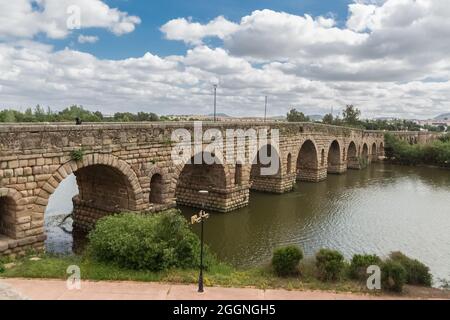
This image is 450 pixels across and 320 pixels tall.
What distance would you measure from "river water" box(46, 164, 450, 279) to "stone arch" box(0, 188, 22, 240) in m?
3.12

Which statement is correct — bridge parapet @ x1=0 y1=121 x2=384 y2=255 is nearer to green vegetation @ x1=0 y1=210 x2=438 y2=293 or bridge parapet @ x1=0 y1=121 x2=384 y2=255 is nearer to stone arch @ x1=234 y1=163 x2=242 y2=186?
stone arch @ x1=234 y1=163 x2=242 y2=186

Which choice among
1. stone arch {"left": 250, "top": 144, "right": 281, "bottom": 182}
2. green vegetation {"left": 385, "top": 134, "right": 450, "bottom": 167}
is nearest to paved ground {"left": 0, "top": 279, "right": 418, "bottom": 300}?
stone arch {"left": 250, "top": 144, "right": 281, "bottom": 182}

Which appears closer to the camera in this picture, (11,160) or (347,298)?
(347,298)

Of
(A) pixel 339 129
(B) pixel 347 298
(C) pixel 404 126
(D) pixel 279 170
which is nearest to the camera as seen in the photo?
(B) pixel 347 298

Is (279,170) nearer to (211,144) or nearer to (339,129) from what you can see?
(211,144)

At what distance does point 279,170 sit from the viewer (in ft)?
93.5

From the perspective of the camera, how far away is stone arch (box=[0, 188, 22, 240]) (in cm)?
1234

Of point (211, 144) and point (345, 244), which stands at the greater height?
point (211, 144)

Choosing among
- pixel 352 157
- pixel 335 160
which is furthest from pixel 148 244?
pixel 352 157

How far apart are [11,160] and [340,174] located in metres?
33.8

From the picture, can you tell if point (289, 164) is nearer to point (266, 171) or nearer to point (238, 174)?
point (266, 171)

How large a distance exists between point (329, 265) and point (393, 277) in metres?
1.64
